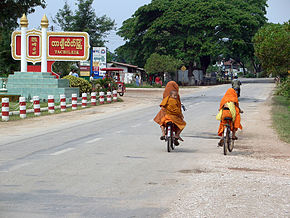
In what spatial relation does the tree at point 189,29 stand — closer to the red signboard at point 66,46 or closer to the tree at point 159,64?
the tree at point 159,64

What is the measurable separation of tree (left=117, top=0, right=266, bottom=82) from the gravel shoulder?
52961 millimetres

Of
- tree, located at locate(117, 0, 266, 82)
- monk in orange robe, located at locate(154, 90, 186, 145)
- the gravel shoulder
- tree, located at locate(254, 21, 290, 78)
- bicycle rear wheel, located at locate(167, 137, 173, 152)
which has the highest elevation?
tree, located at locate(117, 0, 266, 82)

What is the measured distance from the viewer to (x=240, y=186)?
24.9 feet

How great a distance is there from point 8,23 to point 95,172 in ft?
180

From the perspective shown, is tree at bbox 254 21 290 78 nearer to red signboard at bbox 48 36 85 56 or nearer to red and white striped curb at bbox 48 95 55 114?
red signboard at bbox 48 36 85 56

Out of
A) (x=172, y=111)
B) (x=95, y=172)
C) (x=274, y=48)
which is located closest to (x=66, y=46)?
(x=274, y=48)

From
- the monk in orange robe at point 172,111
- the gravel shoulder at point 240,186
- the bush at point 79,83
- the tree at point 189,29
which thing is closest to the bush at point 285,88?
the bush at point 79,83

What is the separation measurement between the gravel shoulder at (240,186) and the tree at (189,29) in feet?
174

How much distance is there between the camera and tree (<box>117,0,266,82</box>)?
64.6 meters

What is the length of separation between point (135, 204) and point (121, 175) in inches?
78.1

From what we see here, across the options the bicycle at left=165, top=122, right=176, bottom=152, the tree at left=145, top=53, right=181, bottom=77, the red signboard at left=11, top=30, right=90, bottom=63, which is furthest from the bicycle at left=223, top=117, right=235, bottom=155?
the tree at left=145, top=53, right=181, bottom=77

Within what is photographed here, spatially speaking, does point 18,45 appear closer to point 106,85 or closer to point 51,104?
point 106,85

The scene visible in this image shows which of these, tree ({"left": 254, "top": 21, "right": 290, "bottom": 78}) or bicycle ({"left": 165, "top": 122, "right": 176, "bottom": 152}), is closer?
bicycle ({"left": 165, "top": 122, "right": 176, "bottom": 152})

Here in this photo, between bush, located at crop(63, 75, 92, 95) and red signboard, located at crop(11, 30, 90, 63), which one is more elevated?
red signboard, located at crop(11, 30, 90, 63)
